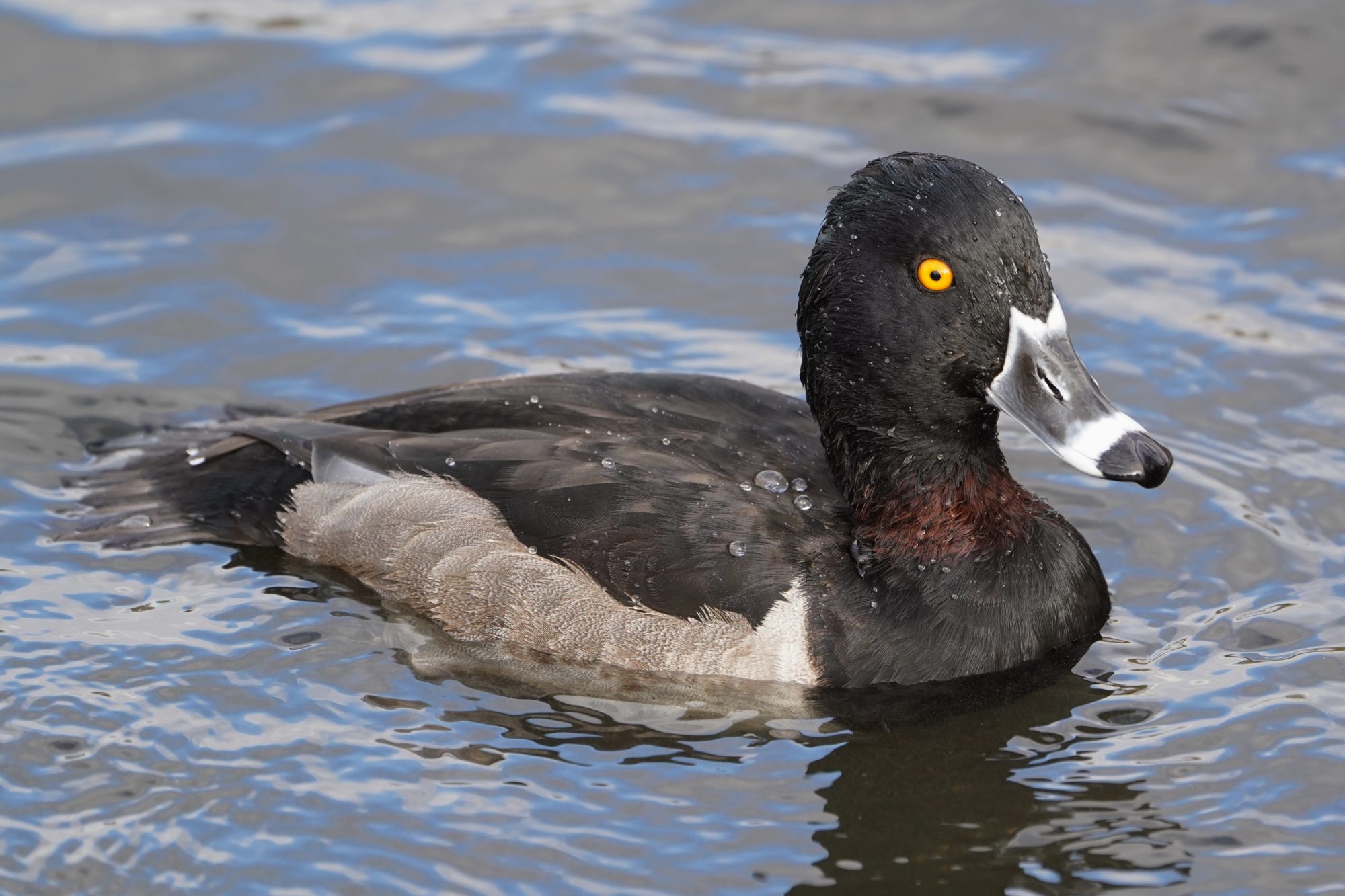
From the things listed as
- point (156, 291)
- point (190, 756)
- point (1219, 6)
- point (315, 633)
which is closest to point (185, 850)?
point (190, 756)

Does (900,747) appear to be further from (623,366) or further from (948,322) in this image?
(623,366)

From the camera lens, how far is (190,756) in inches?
257

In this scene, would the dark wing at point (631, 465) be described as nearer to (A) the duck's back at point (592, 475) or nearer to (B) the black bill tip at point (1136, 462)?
(A) the duck's back at point (592, 475)

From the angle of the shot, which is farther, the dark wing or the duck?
the dark wing

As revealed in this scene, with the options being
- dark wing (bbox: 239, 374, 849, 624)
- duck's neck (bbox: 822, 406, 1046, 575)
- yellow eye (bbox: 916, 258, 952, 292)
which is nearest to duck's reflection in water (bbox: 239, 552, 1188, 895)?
dark wing (bbox: 239, 374, 849, 624)

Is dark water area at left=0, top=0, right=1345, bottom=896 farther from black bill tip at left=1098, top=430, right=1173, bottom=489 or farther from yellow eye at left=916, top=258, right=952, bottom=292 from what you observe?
yellow eye at left=916, top=258, right=952, bottom=292

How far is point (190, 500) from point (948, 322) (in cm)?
360

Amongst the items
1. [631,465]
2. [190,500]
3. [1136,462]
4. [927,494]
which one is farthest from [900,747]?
[190,500]

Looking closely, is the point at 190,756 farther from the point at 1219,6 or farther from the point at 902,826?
the point at 1219,6

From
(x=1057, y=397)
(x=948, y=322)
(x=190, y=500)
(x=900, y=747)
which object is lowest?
(x=900, y=747)

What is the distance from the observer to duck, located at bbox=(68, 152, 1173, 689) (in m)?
6.68

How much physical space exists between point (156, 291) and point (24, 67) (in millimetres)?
2942

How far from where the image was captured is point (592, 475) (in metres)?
7.09

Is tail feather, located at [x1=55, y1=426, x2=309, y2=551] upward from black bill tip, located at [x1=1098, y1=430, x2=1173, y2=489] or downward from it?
downward
